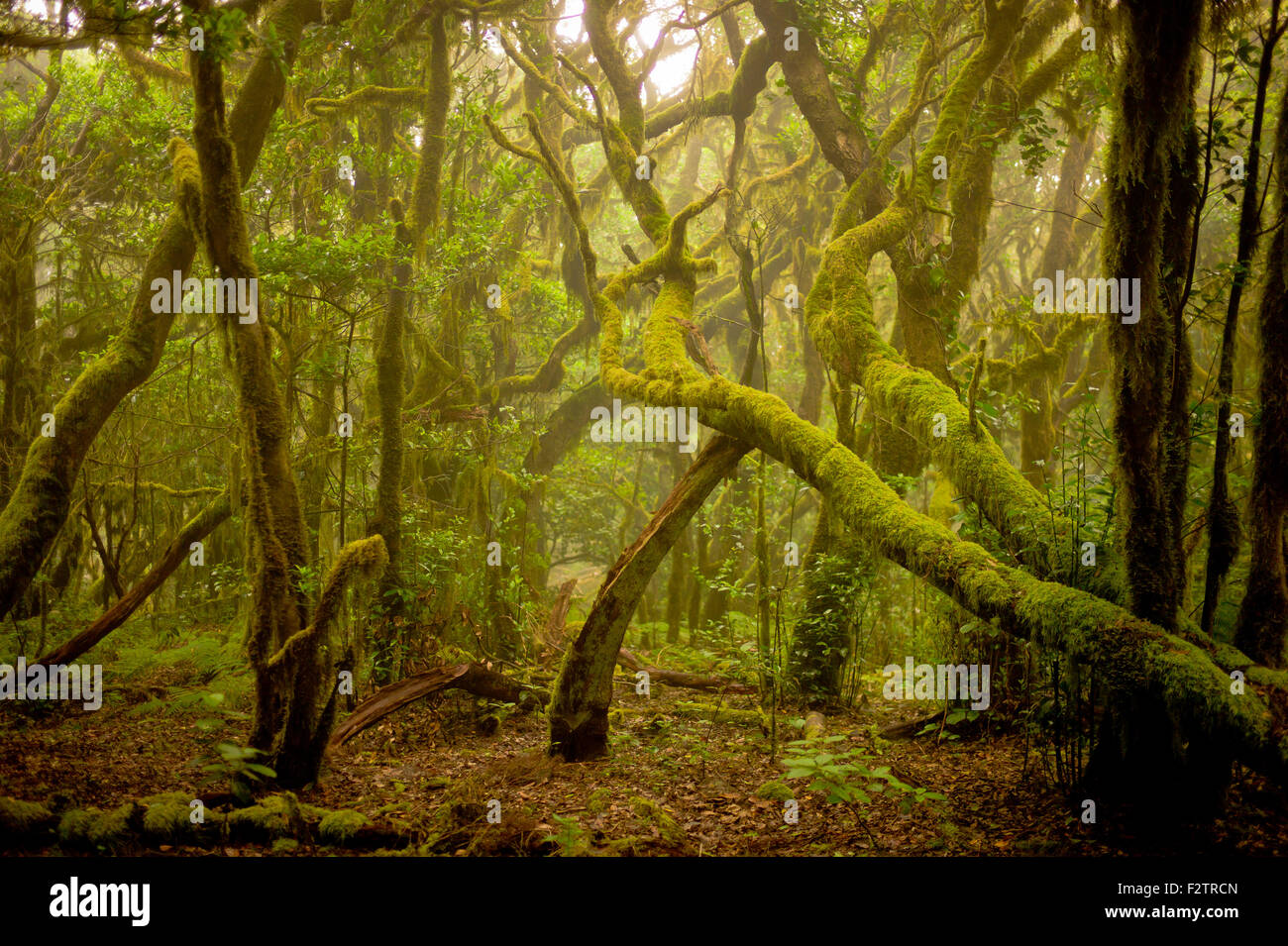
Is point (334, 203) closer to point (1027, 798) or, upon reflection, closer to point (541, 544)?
point (541, 544)

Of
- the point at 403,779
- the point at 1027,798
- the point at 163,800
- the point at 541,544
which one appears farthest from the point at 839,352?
the point at 541,544

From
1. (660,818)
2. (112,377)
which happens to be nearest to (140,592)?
(112,377)

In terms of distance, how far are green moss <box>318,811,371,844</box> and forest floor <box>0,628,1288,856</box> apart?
0.08 m

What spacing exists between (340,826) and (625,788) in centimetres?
201

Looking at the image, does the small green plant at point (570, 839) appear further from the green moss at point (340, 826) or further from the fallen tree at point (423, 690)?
the fallen tree at point (423, 690)

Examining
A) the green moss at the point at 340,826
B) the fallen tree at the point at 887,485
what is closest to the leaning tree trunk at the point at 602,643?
the fallen tree at the point at 887,485

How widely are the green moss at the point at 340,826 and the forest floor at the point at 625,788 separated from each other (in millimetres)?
79

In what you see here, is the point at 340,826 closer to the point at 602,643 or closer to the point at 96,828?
the point at 96,828

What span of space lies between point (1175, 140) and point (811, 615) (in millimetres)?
5130

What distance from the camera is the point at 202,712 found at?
7.45m

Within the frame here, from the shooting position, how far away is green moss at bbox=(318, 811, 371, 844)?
4438 mm

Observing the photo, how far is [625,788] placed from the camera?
18.7 ft

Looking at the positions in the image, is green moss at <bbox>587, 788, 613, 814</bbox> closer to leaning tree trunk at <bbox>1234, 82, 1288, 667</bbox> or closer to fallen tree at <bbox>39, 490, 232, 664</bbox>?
leaning tree trunk at <bbox>1234, 82, 1288, 667</bbox>

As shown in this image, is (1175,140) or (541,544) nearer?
(1175,140)
